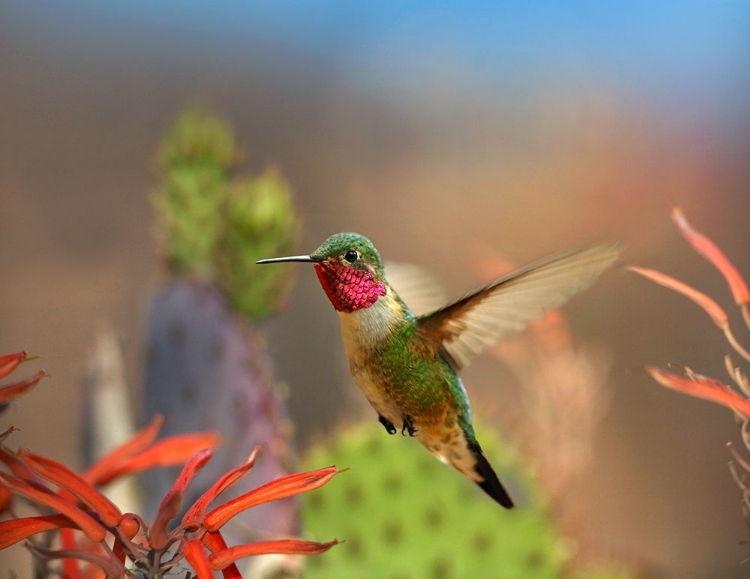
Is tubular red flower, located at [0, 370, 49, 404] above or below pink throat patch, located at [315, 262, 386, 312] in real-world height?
below

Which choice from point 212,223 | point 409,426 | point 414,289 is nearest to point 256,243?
point 212,223

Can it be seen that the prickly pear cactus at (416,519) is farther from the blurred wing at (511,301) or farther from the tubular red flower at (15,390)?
the tubular red flower at (15,390)

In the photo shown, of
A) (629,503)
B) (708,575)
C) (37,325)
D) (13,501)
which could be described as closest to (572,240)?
(629,503)

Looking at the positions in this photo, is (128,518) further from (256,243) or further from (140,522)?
(256,243)

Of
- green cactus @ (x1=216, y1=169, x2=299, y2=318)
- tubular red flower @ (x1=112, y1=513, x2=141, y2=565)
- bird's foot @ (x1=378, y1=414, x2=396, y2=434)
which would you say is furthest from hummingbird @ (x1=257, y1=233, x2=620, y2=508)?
green cactus @ (x1=216, y1=169, x2=299, y2=318)

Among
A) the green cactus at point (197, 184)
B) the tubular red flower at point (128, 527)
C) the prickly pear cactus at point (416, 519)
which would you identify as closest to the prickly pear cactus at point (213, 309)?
the green cactus at point (197, 184)

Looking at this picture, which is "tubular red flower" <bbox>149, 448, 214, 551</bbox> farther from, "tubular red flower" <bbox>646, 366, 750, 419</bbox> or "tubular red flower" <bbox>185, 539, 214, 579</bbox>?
"tubular red flower" <bbox>646, 366, 750, 419</bbox>
